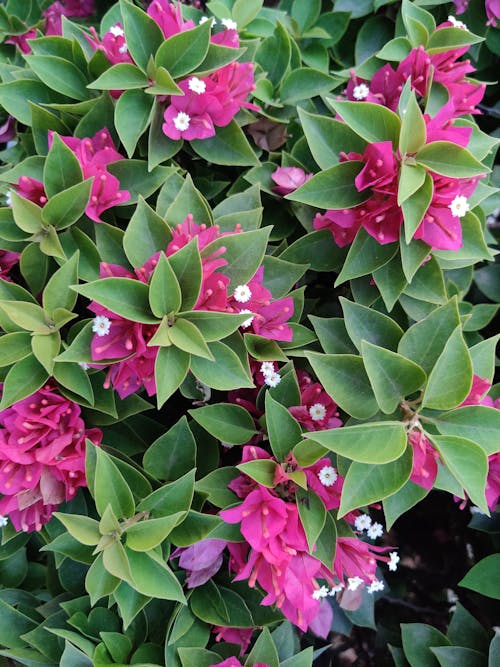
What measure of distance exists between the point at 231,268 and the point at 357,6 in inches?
32.8

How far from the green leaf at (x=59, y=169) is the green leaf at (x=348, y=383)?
0.45m

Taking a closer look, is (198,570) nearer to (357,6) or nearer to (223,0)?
(223,0)

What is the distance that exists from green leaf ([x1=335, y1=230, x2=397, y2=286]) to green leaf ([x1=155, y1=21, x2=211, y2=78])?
364 millimetres

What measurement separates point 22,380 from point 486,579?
84 centimetres

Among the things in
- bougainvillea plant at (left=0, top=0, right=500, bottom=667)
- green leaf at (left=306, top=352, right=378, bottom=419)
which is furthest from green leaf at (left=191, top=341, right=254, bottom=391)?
green leaf at (left=306, top=352, right=378, bottom=419)

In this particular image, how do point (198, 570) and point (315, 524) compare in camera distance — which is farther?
point (198, 570)

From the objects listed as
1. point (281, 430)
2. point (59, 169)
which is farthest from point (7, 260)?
point (281, 430)

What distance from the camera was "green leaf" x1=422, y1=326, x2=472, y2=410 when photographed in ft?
2.54

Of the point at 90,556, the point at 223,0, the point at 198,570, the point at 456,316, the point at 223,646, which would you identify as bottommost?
the point at 223,646

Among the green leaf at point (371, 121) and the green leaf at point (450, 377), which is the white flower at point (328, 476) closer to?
the green leaf at point (450, 377)

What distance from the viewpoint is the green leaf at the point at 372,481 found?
2.53 ft

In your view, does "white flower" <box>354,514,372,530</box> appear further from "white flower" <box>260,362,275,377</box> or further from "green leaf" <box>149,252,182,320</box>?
"green leaf" <box>149,252,182,320</box>

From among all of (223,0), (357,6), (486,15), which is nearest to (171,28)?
(223,0)

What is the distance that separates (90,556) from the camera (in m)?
0.90
